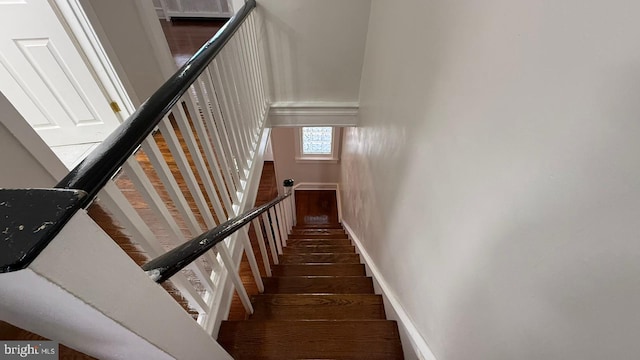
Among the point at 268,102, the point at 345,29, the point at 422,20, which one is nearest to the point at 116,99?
the point at 268,102

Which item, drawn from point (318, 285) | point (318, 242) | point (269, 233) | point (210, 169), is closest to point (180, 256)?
point (210, 169)

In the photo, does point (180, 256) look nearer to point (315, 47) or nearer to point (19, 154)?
point (19, 154)

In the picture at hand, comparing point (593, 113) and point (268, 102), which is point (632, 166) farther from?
point (268, 102)

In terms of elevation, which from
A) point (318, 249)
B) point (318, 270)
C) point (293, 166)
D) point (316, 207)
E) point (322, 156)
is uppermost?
point (318, 270)

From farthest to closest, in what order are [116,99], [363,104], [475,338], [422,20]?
[363,104]
[116,99]
[422,20]
[475,338]

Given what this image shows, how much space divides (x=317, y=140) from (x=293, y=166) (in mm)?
716

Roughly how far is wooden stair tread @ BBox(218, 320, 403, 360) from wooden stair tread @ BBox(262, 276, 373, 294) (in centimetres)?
57

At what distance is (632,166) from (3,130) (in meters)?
2.18

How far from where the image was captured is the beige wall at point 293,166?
5.07m

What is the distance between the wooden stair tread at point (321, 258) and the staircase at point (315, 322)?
0.22 ft

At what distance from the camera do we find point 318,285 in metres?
2.07

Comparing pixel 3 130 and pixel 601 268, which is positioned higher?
pixel 601 268

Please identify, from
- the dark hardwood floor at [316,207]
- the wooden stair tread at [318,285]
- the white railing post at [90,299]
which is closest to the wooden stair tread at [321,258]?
the wooden stair tread at [318,285]

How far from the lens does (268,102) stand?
2.75 metres
